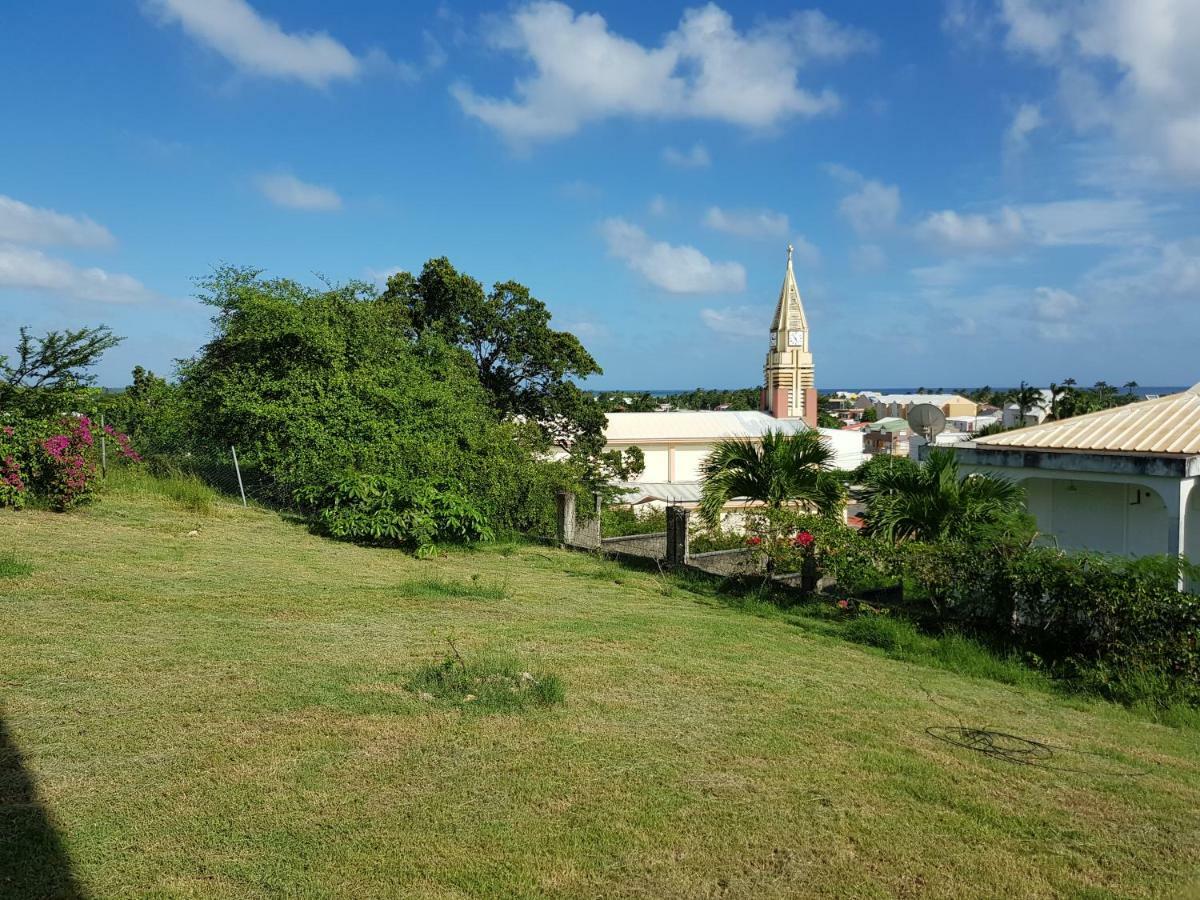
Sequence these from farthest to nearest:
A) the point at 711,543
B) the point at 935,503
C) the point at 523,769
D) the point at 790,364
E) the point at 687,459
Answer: the point at 790,364 < the point at 687,459 < the point at 711,543 < the point at 935,503 < the point at 523,769

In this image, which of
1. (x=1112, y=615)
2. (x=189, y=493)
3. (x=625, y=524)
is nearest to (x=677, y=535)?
(x=1112, y=615)

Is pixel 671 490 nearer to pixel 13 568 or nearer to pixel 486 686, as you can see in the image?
pixel 13 568

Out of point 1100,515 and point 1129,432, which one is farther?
point 1100,515

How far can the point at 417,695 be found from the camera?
5.79 m

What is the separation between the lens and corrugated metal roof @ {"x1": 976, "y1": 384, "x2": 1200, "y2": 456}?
11.6 metres

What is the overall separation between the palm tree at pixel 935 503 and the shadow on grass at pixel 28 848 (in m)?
9.39

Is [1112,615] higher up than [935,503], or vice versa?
[935,503]

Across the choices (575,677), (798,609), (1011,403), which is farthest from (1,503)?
(1011,403)

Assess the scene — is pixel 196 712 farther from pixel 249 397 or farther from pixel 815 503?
pixel 249 397

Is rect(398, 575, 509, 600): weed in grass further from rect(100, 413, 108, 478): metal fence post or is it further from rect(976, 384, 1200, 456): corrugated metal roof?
rect(976, 384, 1200, 456): corrugated metal roof

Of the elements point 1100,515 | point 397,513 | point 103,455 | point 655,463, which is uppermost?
point 655,463

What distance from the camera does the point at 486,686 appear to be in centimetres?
592

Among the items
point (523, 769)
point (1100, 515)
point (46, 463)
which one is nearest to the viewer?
point (523, 769)

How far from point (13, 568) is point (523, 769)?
6584 mm
